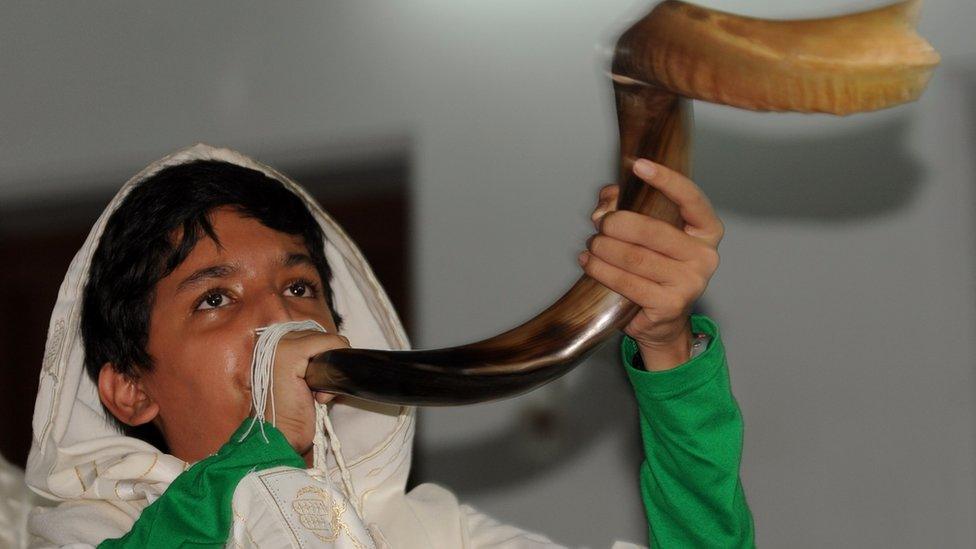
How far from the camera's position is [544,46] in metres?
2.60

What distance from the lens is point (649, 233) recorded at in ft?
3.49

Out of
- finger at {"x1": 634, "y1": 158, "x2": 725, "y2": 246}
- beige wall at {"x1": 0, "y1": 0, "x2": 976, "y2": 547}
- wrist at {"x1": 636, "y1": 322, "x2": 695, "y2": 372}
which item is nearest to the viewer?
finger at {"x1": 634, "y1": 158, "x2": 725, "y2": 246}

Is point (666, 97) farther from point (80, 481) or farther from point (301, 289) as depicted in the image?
point (80, 481)

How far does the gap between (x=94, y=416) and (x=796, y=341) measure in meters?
1.33

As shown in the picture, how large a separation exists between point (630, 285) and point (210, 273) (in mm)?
448

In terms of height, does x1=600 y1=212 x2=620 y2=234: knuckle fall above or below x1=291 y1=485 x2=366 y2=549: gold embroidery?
above

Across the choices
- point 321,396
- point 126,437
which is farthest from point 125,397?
point 321,396

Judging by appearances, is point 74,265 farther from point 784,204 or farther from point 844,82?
point 784,204

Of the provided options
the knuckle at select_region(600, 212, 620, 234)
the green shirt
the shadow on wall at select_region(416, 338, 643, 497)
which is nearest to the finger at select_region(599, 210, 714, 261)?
the knuckle at select_region(600, 212, 620, 234)

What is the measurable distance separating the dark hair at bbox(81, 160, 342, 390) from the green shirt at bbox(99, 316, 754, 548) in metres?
0.26

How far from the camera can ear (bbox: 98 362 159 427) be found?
4.52ft

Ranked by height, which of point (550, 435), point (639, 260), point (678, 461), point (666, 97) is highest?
point (666, 97)

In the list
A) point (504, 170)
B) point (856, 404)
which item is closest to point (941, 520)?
point (856, 404)

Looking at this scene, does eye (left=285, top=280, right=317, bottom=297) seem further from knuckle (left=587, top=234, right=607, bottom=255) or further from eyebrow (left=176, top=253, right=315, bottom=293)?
knuckle (left=587, top=234, right=607, bottom=255)
